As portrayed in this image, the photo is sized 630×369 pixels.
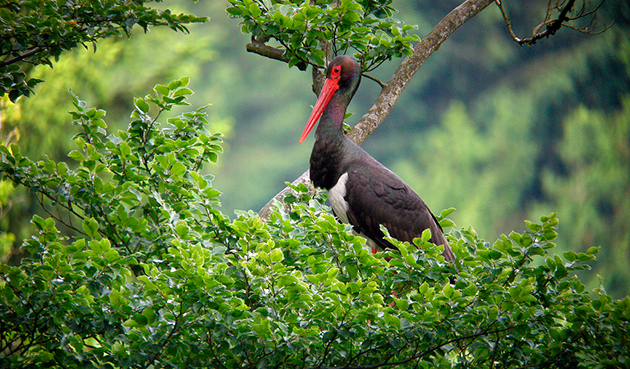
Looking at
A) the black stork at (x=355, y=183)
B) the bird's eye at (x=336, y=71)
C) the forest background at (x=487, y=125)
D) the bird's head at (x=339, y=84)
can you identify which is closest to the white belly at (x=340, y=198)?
the black stork at (x=355, y=183)

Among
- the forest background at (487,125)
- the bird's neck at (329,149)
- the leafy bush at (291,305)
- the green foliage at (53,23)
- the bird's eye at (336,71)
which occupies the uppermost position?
the forest background at (487,125)

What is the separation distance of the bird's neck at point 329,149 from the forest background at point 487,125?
8.92m

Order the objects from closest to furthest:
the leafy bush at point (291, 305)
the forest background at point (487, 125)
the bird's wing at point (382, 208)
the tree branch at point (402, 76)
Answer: the leafy bush at point (291, 305) < the bird's wing at point (382, 208) < the tree branch at point (402, 76) < the forest background at point (487, 125)

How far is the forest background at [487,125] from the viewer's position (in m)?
13.6

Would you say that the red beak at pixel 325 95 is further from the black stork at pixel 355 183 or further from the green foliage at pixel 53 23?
the green foliage at pixel 53 23

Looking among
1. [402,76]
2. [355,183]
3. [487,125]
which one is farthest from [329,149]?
[487,125]

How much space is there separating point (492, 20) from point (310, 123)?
→ 1667cm

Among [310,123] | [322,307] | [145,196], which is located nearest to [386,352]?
[322,307]

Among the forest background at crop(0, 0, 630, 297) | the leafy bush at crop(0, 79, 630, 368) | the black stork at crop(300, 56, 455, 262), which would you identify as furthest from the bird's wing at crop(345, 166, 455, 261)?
the forest background at crop(0, 0, 630, 297)

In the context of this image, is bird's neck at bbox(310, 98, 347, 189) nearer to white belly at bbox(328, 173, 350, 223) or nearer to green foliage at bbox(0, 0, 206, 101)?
white belly at bbox(328, 173, 350, 223)

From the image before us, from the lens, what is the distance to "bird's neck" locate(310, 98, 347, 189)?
10.5 feet

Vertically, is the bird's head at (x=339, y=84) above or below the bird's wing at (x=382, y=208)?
above

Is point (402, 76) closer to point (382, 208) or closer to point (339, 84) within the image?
point (339, 84)

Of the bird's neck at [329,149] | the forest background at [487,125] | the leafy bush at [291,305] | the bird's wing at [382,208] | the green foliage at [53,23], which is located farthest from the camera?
the forest background at [487,125]
